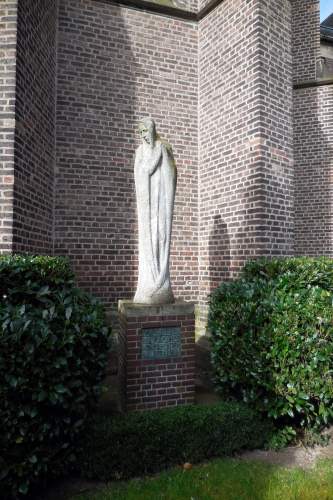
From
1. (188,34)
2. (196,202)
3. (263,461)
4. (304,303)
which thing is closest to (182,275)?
(196,202)

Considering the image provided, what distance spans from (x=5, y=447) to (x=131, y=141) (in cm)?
546

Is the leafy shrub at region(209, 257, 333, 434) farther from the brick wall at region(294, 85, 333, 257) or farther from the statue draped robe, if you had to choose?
the brick wall at region(294, 85, 333, 257)

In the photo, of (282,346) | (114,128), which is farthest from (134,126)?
(282,346)

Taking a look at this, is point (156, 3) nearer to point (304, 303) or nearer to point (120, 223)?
point (120, 223)

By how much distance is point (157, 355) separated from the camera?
4102mm

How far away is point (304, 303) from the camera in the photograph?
3.83 metres

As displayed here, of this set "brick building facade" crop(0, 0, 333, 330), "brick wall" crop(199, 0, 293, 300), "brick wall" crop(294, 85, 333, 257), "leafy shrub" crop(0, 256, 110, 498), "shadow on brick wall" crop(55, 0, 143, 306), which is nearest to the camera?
"leafy shrub" crop(0, 256, 110, 498)

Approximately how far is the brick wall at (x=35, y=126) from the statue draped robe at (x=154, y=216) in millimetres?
1725

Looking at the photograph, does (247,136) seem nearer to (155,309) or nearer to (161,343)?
(155,309)

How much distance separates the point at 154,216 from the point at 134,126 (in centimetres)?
324

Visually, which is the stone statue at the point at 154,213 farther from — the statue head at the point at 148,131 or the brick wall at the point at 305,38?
the brick wall at the point at 305,38

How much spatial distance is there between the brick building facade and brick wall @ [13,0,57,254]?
0.03 m

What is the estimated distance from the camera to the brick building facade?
16.7 ft

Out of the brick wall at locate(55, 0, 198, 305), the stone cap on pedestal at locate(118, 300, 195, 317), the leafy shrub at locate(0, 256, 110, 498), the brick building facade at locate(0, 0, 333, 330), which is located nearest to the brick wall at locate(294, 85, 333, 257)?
the brick building facade at locate(0, 0, 333, 330)
